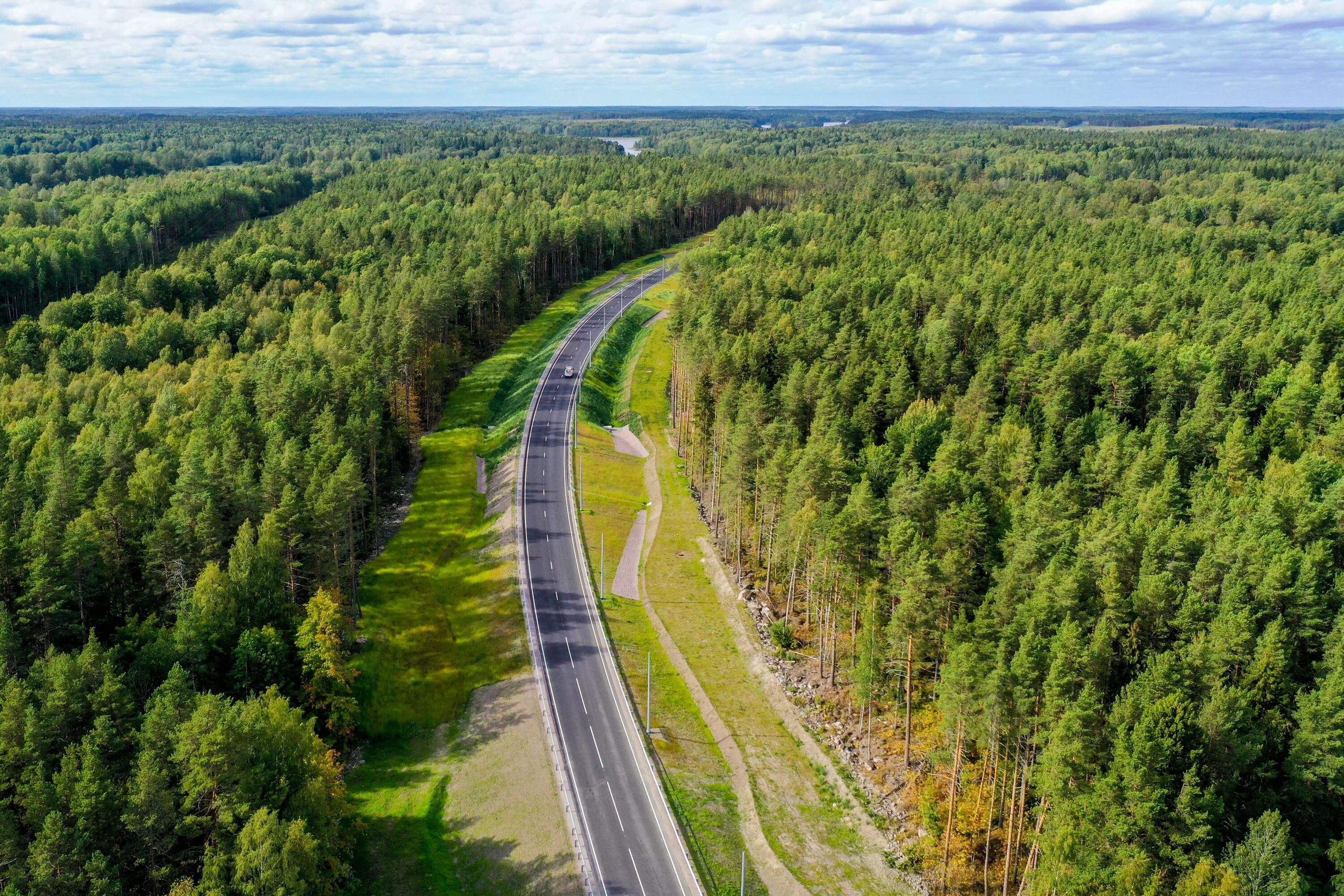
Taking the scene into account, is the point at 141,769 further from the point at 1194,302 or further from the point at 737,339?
the point at 1194,302

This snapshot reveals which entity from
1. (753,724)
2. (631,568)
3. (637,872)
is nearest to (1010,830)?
(637,872)

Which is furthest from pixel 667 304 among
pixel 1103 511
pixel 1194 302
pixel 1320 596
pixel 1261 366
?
pixel 1320 596

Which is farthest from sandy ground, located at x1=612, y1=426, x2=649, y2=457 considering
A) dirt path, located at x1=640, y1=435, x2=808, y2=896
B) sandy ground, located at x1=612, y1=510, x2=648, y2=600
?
dirt path, located at x1=640, y1=435, x2=808, y2=896

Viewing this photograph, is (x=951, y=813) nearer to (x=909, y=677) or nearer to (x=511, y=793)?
(x=909, y=677)

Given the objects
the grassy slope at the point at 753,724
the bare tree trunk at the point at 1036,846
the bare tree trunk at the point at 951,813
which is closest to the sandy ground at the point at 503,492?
the grassy slope at the point at 753,724

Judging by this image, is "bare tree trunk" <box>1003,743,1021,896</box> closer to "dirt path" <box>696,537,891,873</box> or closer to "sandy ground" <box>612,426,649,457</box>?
"dirt path" <box>696,537,891,873</box>

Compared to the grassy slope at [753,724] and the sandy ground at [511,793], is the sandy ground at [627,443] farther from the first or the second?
the sandy ground at [511,793]
